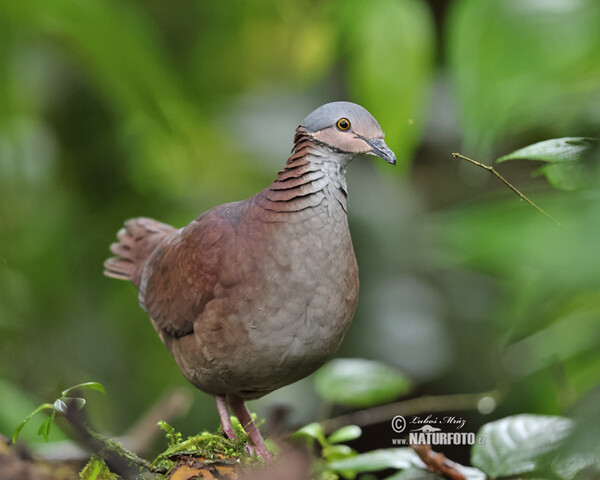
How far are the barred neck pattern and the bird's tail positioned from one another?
665 millimetres

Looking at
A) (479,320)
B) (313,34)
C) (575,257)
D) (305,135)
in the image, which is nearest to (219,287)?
(305,135)

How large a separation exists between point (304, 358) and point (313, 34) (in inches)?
85.5

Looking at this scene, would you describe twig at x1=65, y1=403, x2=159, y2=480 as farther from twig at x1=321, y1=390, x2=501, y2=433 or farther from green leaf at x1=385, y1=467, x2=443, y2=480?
twig at x1=321, y1=390, x2=501, y2=433

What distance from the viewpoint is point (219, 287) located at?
5.63 feet

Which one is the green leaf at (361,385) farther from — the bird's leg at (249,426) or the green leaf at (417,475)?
the green leaf at (417,475)

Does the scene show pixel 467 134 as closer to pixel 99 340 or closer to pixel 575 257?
pixel 575 257

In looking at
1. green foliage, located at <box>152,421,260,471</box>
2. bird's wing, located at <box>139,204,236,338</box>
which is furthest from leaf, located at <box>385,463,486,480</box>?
bird's wing, located at <box>139,204,236,338</box>

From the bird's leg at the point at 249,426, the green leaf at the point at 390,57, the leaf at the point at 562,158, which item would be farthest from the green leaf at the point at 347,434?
the leaf at the point at 562,158

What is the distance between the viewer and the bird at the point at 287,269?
159 centimetres

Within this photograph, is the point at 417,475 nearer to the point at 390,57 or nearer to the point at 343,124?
the point at 343,124

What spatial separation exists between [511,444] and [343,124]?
0.71 m

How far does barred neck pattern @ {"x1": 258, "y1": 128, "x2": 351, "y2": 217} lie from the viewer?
5.22 ft

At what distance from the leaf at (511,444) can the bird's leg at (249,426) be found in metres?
0.45

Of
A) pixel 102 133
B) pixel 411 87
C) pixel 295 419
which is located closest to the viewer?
pixel 411 87
